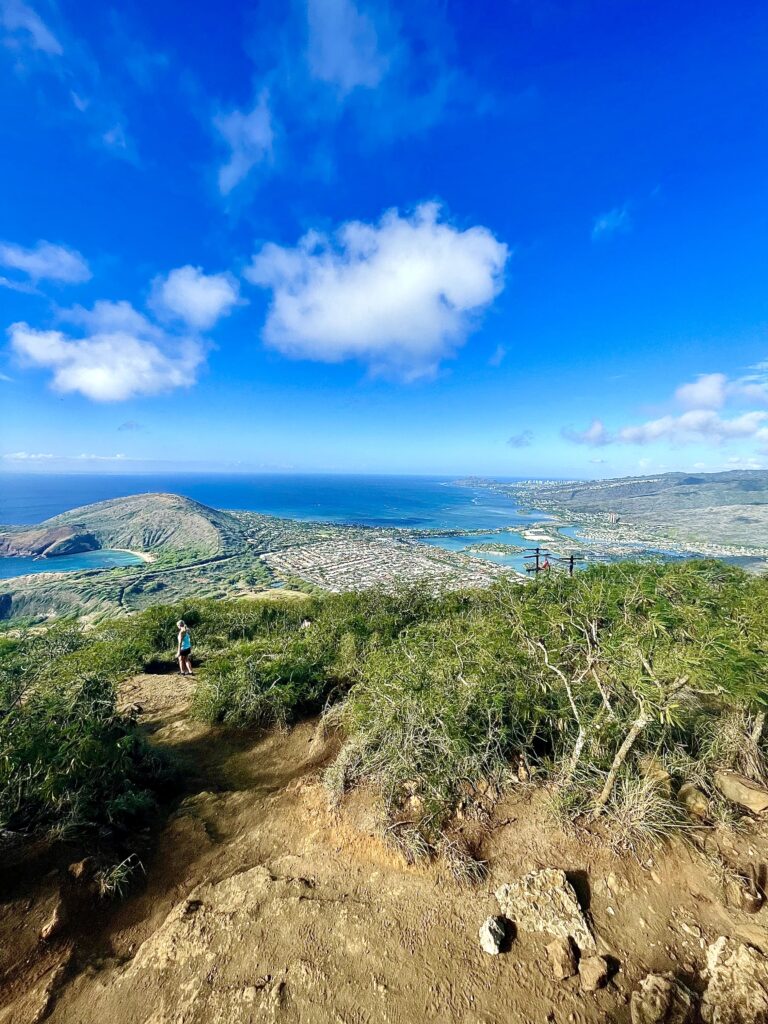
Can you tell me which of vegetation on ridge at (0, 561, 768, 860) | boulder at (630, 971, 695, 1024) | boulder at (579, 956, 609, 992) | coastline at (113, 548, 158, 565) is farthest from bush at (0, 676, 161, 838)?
coastline at (113, 548, 158, 565)

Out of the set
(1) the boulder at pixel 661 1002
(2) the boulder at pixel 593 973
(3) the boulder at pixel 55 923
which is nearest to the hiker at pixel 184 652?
(3) the boulder at pixel 55 923

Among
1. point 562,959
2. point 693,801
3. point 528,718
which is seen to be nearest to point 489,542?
point 528,718

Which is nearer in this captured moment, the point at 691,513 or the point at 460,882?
the point at 460,882

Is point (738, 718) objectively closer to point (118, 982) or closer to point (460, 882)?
point (460, 882)

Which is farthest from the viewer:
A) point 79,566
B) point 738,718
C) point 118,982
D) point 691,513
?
point 691,513

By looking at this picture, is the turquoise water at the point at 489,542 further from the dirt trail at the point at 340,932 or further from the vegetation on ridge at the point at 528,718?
the dirt trail at the point at 340,932

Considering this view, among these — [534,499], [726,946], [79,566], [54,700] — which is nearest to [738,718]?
[726,946]
